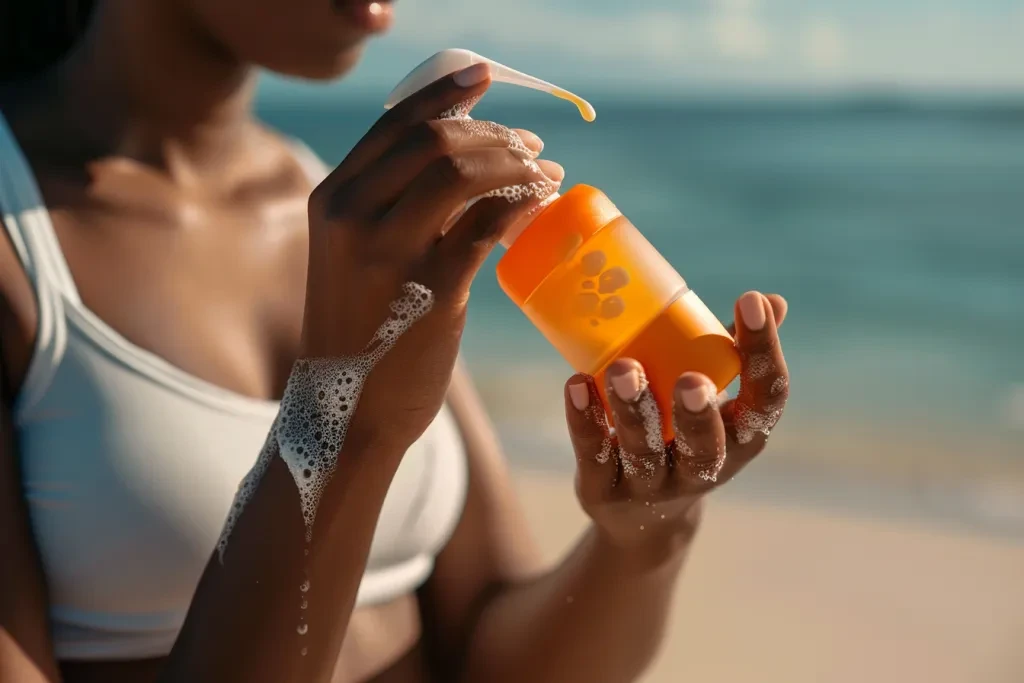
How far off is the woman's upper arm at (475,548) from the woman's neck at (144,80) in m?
0.53

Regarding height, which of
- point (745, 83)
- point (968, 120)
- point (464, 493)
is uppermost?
point (464, 493)

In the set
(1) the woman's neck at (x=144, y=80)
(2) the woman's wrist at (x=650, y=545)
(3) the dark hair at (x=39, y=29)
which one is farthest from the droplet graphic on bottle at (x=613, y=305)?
(3) the dark hair at (x=39, y=29)

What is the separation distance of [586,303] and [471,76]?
0.72ft

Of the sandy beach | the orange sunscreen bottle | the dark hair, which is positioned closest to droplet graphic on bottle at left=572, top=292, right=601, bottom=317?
the orange sunscreen bottle

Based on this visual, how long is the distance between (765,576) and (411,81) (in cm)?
292

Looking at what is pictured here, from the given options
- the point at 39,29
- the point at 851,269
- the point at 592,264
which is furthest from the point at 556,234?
the point at 851,269

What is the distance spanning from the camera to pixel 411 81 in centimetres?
96

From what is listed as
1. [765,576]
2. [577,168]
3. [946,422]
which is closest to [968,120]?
[577,168]

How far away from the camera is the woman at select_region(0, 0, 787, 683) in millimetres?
874

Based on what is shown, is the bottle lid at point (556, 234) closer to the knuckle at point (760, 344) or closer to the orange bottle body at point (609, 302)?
the orange bottle body at point (609, 302)

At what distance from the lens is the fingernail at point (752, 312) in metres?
0.95

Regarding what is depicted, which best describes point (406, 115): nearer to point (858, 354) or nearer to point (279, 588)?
point (279, 588)

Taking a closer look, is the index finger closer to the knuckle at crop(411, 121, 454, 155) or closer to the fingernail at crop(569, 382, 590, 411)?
the knuckle at crop(411, 121, 454, 155)

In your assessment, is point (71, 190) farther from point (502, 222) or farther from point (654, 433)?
point (654, 433)
